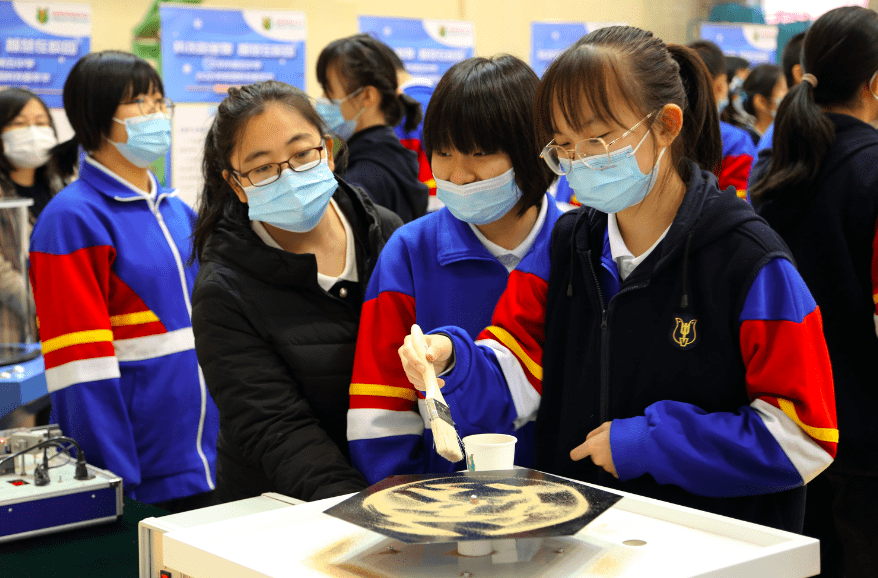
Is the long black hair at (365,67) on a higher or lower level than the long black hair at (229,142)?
higher

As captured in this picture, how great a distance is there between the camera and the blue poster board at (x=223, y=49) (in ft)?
15.5

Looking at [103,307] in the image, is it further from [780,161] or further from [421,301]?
[780,161]

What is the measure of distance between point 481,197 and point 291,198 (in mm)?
417

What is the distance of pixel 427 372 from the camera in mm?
1166

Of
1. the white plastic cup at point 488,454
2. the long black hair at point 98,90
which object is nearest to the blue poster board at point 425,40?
the long black hair at point 98,90

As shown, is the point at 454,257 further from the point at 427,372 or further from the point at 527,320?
the point at 427,372

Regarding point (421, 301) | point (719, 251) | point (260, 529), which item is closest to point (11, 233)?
point (421, 301)

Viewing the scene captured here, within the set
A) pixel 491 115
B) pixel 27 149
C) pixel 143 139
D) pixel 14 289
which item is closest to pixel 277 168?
pixel 491 115

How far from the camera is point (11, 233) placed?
3035 millimetres

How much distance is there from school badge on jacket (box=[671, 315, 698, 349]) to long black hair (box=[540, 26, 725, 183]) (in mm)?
254

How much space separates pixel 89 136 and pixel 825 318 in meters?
2.11

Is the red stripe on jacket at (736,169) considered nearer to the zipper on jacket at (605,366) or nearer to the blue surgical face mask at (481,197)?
the blue surgical face mask at (481,197)

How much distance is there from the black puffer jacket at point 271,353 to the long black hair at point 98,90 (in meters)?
1.02

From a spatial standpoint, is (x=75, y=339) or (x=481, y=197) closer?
(x=481, y=197)
